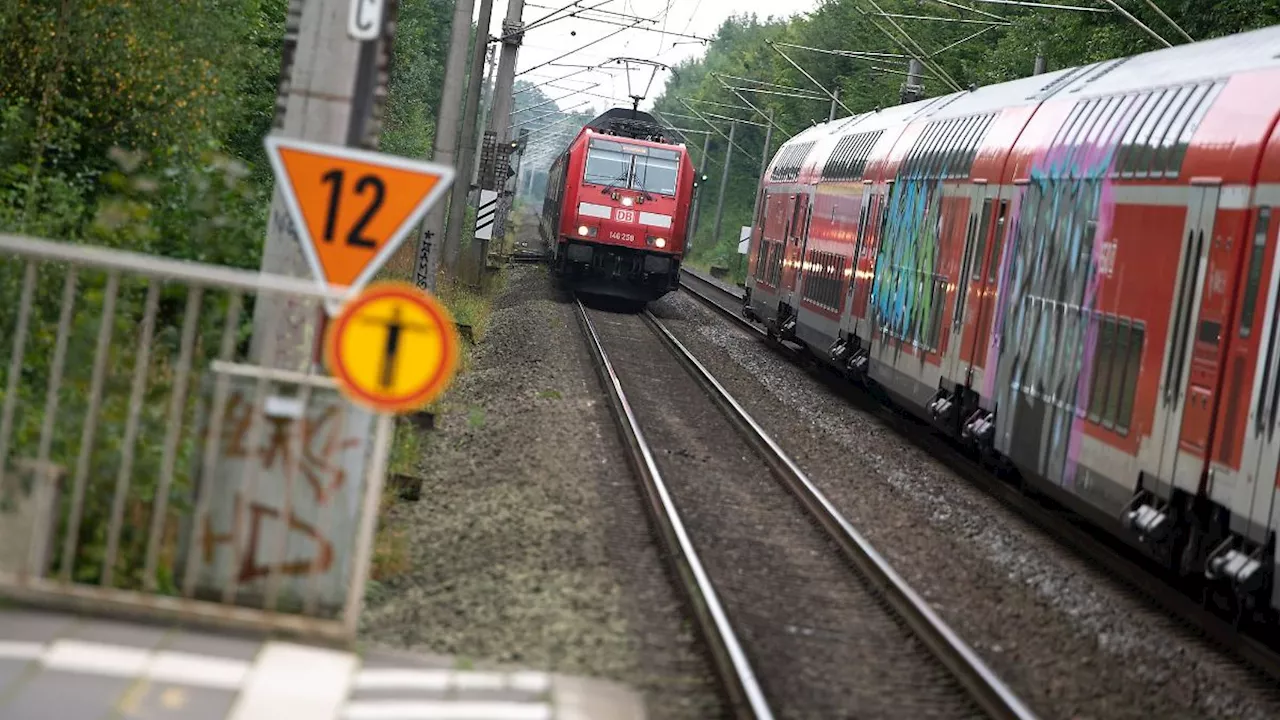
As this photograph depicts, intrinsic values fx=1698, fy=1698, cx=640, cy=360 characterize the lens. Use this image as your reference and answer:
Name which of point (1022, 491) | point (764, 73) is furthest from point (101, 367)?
point (764, 73)

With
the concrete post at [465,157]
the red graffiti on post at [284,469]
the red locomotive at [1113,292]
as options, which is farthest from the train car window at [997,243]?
the concrete post at [465,157]

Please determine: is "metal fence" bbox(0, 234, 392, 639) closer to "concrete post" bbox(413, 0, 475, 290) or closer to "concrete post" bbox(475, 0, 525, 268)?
"concrete post" bbox(413, 0, 475, 290)

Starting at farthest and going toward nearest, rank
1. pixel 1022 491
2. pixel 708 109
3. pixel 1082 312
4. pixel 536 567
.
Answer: pixel 708 109
pixel 1022 491
pixel 1082 312
pixel 536 567

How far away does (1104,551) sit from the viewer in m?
11.8

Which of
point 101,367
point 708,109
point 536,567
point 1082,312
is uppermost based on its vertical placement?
point 708,109

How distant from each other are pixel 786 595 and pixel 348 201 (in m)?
4.04

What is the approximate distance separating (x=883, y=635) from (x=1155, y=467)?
243 centimetres

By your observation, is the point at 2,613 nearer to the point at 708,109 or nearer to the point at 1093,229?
the point at 1093,229

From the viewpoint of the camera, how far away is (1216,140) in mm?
10219

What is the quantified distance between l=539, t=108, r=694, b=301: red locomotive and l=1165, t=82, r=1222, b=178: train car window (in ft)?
62.1

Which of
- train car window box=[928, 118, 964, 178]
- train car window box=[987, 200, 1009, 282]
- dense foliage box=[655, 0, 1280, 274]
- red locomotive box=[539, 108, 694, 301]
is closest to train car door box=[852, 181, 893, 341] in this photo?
train car window box=[928, 118, 964, 178]

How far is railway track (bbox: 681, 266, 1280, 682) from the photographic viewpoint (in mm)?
9312

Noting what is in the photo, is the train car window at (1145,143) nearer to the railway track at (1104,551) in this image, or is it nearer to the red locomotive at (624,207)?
the railway track at (1104,551)

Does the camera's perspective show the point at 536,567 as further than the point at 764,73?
No
